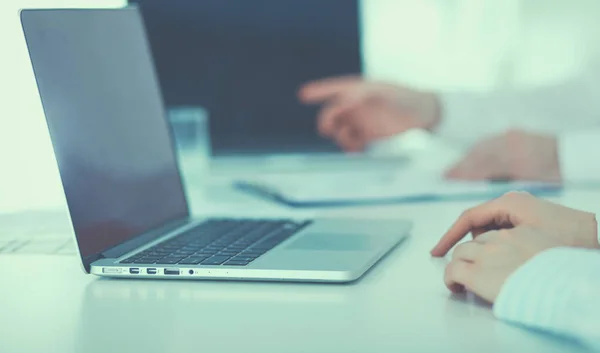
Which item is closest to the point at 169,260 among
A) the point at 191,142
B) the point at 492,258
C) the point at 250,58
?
the point at 492,258

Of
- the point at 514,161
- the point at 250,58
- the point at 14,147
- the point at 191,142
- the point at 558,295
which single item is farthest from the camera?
the point at 250,58

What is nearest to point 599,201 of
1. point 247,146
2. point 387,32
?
point 247,146

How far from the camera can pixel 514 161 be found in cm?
146

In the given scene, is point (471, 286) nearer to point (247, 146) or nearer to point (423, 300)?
point (423, 300)

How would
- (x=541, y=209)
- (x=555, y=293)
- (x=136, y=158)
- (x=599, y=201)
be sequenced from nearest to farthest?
(x=555, y=293), (x=541, y=209), (x=136, y=158), (x=599, y=201)

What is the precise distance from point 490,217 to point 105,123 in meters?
0.38

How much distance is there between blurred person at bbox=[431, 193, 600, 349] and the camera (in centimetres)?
56

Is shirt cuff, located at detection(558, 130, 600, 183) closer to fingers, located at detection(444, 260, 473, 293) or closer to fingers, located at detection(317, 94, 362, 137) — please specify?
fingers, located at detection(317, 94, 362, 137)

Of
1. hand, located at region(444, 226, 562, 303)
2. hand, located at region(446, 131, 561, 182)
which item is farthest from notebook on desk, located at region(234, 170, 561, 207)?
hand, located at region(444, 226, 562, 303)

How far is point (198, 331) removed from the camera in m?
0.58

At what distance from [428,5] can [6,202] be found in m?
2.52

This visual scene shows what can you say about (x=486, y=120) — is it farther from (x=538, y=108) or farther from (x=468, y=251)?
(x=468, y=251)

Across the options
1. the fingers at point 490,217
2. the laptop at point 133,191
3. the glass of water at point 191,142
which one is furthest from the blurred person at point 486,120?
the fingers at point 490,217

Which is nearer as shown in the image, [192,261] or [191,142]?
[192,261]
